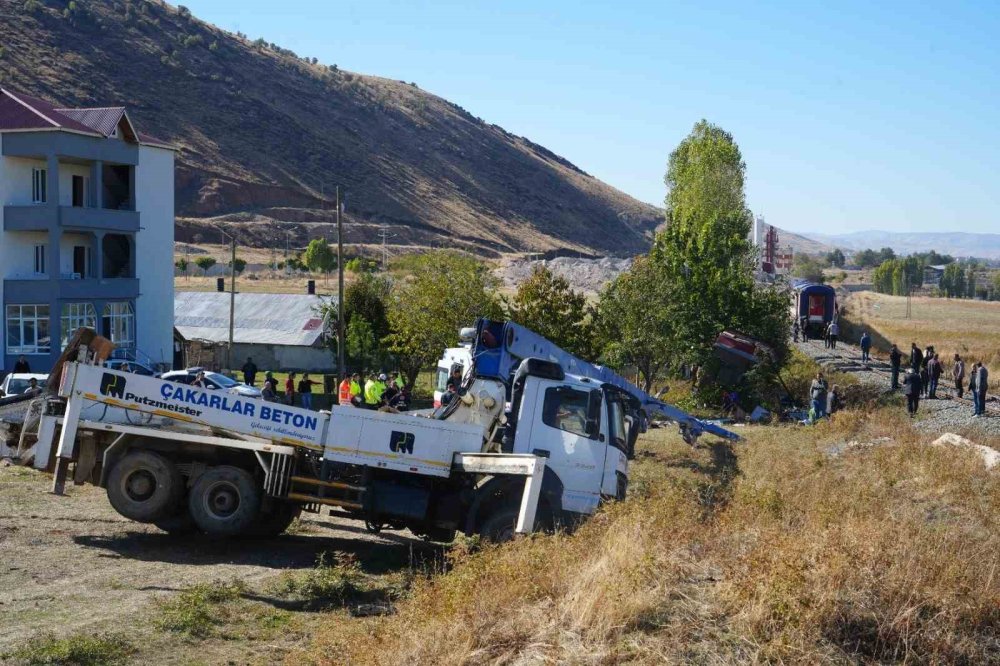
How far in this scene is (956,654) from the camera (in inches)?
325

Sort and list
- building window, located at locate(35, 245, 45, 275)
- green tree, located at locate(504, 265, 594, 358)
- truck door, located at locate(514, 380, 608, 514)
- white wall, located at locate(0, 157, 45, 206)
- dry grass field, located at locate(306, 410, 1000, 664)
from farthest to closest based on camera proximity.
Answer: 1. building window, located at locate(35, 245, 45, 275)
2. white wall, located at locate(0, 157, 45, 206)
3. green tree, located at locate(504, 265, 594, 358)
4. truck door, located at locate(514, 380, 608, 514)
5. dry grass field, located at locate(306, 410, 1000, 664)

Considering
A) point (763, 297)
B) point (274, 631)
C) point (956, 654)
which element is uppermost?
point (763, 297)

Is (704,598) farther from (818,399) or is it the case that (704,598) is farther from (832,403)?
(832,403)

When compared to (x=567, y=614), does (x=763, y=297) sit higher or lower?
higher

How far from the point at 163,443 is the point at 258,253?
91531mm

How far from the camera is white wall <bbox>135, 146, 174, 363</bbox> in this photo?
44.8 meters

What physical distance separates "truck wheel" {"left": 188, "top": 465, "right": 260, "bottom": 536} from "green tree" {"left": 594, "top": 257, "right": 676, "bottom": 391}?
20718 millimetres

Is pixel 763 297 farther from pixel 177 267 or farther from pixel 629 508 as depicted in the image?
pixel 177 267

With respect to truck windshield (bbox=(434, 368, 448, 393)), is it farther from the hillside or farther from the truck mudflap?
the hillside

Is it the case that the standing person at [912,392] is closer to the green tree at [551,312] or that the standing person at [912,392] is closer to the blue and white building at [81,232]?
the green tree at [551,312]

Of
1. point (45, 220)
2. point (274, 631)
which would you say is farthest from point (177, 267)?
point (274, 631)

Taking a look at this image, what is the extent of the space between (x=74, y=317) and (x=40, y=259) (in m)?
2.51

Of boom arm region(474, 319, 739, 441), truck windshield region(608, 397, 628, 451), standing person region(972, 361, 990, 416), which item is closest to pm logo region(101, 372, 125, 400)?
boom arm region(474, 319, 739, 441)

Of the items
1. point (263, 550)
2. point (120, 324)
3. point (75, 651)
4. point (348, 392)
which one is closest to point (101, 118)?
point (120, 324)
